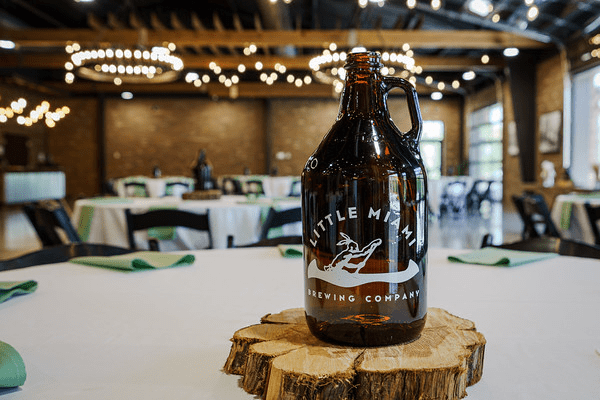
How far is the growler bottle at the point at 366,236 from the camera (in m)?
0.51

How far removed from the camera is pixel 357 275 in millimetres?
Answer: 520

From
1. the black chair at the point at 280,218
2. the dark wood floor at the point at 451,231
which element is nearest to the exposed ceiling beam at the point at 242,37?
the dark wood floor at the point at 451,231

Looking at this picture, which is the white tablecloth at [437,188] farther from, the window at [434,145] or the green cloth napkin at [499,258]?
the green cloth napkin at [499,258]

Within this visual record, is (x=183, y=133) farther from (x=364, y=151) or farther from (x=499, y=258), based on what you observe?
(x=364, y=151)

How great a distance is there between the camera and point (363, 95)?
0.56 m

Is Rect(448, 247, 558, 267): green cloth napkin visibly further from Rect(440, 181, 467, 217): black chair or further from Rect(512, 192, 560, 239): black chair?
Rect(440, 181, 467, 217): black chair

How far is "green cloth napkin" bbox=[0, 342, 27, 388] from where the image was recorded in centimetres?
47

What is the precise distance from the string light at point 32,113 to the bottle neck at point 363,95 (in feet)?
48.2

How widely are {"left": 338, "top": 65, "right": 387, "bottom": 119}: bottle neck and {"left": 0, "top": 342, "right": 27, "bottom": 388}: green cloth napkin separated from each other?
429 millimetres

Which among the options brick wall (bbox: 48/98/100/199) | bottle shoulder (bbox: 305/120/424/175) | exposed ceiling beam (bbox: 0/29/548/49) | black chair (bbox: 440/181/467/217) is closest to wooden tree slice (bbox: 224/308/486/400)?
bottle shoulder (bbox: 305/120/424/175)

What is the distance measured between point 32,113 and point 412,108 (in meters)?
15.5

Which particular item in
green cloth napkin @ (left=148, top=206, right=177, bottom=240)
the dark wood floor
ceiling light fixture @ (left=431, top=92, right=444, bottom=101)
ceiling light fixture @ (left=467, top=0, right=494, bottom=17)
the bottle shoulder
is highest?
ceiling light fixture @ (left=467, top=0, right=494, bottom=17)

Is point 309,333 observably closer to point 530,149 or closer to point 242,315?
point 242,315

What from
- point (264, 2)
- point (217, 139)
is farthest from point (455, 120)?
point (264, 2)
